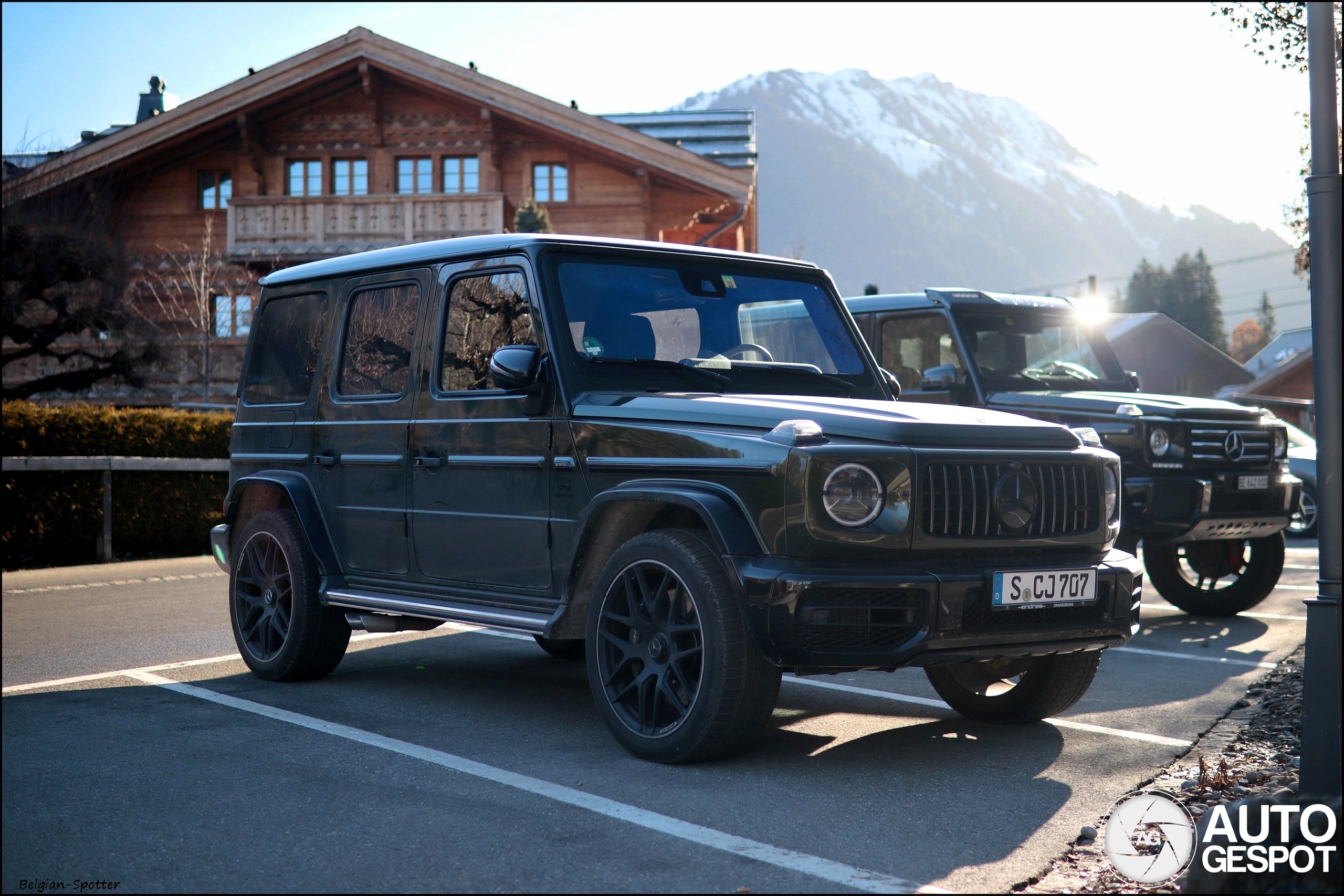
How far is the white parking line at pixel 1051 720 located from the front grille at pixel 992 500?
1088mm

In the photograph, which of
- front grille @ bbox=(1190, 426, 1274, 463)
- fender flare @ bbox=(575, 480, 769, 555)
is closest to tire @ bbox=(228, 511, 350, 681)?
fender flare @ bbox=(575, 480, 769, 555)

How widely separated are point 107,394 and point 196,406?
547 centimetres

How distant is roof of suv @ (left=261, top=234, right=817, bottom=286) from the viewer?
5.67 m

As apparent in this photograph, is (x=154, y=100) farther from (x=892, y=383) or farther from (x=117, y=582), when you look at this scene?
(x=892, y=383)

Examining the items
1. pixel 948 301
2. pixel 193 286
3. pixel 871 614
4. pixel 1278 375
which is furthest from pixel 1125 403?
pixel 1278 375

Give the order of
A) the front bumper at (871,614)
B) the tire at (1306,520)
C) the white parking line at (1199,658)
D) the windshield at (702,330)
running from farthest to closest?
the tire at (1306,520) < the white parking line at (1199,658) < the windshield at (702,330) < the front bumper at (871,614)

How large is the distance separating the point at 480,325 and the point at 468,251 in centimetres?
37

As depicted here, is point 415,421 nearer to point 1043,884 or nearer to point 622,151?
point 1043,884

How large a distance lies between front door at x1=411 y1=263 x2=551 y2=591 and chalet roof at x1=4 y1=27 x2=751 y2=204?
1933cm

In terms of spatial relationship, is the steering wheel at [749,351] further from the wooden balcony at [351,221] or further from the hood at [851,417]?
the wooden balcony at [351,221]

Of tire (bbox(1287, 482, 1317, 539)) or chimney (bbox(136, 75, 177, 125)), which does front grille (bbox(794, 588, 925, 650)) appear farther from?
chimney (bbox(136, 75, 177, 125))

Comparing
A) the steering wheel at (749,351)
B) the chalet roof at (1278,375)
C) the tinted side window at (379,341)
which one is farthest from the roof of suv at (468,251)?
Result: the chalet roof at (1278,375)

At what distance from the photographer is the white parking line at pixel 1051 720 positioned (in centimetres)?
540

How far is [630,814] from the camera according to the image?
4086 millimetres
